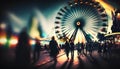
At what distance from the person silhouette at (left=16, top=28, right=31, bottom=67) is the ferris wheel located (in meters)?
0.57

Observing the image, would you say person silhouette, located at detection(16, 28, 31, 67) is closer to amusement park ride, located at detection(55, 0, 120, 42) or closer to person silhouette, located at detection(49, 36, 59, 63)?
person silhouette, located at detection(49, 36, 59, 63)

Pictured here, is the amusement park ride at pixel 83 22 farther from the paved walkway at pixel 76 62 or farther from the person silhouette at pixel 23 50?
the person silhouette at pixel 23 50

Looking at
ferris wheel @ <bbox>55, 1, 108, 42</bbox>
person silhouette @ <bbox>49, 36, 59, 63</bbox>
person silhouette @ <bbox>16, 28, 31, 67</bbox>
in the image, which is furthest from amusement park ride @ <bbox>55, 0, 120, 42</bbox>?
person silhouette @ <bbox>16, 28, 31, 67</bbox>

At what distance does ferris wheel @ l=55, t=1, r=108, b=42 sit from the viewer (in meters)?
4.45

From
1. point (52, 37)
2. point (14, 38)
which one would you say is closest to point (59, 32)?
point (52, 37)

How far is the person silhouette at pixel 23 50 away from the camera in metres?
4.46

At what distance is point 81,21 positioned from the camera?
14.8 ft

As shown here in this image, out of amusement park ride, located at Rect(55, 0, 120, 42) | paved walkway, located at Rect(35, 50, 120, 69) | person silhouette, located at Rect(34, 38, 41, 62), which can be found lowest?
paved walkway, located at Rect(35, 50, 120, 69)

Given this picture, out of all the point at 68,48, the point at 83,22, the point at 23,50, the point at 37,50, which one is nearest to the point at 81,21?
the point at 83,22

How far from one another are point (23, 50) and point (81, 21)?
1158mm

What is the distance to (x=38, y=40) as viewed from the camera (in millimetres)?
4453

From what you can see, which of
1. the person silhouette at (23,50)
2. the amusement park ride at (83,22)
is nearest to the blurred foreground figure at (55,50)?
the amusement park ride at (83,22)

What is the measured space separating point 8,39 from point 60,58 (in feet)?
3.25

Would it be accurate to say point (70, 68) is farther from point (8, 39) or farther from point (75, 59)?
point (8, 39)
